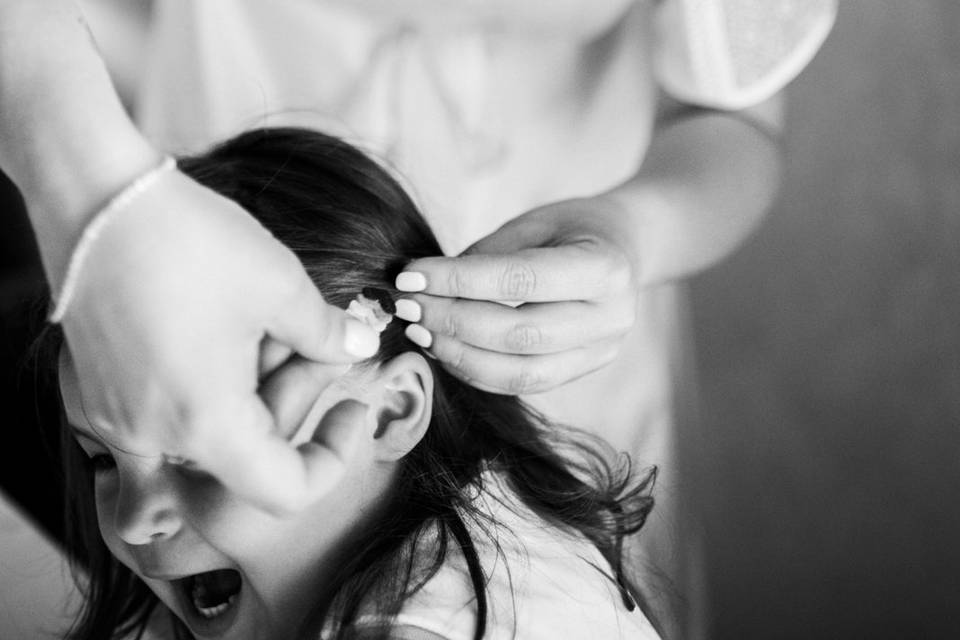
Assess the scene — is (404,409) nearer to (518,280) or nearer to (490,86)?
(518,280)

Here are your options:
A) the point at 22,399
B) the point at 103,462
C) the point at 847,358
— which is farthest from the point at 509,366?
the point at 847,358

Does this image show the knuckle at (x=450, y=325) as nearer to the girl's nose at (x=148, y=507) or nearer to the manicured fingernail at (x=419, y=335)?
the manicured fingernail at (x=419, y=335)

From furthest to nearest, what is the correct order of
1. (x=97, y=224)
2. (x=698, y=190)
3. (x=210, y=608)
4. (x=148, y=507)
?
(x=698, y=190)
(x=210, y=608)
(x=148, y=507)
(x=97, y=224)

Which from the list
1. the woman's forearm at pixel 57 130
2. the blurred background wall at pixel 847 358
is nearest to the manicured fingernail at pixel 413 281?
the woman's forearm at pixel 57 130

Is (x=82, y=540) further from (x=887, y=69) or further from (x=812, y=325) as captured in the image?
(x=887, y=69)

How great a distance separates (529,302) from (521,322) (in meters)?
0.01

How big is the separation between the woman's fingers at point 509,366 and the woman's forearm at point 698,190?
128mm

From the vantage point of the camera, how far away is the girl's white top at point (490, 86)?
86 centimetres

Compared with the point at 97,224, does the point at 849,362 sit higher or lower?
lower

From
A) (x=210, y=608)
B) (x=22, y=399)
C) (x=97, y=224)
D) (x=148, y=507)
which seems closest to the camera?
(x=97, y=224)

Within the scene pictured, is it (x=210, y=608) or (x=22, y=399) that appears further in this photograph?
(x=22, y=399)

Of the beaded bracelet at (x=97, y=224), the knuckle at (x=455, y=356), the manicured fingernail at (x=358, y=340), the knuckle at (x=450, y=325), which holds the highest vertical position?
the beaded bracelet at (x=97, y=224)

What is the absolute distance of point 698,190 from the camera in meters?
0.84

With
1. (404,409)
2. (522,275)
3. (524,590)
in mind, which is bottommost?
(524,590)
